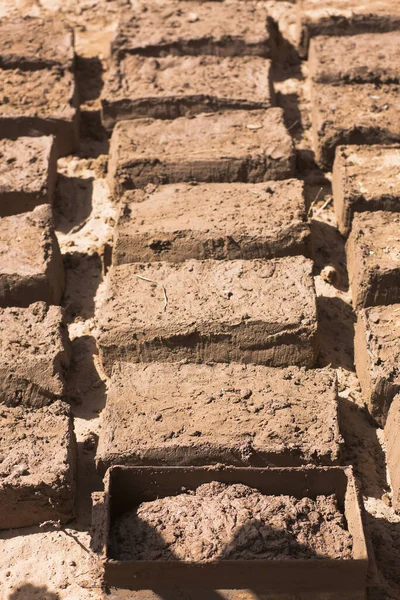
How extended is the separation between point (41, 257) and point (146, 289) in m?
0.72

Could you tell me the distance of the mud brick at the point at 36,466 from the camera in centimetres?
464

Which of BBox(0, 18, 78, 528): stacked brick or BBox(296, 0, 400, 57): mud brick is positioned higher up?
BBox(296, 0, 400, 57): mud brick

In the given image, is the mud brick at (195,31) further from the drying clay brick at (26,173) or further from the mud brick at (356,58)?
the drying clay brick at (26,173)

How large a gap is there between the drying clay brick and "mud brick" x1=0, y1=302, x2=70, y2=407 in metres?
1.23

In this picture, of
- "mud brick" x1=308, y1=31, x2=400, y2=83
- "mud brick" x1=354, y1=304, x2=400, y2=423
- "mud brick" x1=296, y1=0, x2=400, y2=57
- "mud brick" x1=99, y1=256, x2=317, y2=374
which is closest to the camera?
"mud brick" x1=354, y1=304, x2=400, y2=423

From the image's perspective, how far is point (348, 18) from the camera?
8070 millimetres

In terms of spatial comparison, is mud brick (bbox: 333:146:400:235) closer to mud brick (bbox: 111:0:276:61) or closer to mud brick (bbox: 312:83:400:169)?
mud brick (bbox: 312:83:400:169)

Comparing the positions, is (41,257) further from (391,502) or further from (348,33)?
(348,33)

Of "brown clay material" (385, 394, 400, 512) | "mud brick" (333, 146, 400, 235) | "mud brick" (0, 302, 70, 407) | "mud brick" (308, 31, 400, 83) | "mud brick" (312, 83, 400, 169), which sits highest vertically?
"mud brick" (308, 31, 400, 83)

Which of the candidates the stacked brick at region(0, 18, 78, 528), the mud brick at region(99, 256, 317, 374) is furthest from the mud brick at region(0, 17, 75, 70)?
the mud brick at region(99, 256, 317, 374)

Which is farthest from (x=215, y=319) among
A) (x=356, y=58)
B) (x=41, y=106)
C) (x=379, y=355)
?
(x=356, y=58)

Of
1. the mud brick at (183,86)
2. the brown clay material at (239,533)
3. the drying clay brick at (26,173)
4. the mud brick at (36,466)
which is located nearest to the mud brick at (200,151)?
the mud brick at (183,86)

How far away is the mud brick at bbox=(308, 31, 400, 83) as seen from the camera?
740 centimetres

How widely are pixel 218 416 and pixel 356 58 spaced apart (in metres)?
3.84
